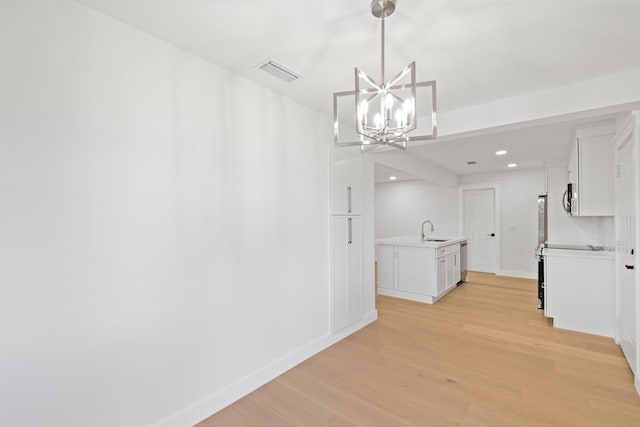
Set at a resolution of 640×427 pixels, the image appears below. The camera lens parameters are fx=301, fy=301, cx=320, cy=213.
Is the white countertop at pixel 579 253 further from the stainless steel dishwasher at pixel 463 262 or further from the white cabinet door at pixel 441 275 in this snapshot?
the stainless steel dishwasher at pixel 463 262

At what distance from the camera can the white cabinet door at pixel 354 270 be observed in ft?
11.7

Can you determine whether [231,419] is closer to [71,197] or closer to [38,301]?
[38,301]

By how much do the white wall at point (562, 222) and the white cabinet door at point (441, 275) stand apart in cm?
222

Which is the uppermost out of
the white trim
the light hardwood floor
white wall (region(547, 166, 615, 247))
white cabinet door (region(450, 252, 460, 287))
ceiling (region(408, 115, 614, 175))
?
ceiling (region(408, 115, 614, 175))

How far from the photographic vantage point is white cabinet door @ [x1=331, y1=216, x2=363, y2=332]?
10.9 feet

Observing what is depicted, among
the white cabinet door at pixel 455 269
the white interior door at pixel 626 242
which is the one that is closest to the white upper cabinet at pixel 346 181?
the white interior door at pixel 626 242

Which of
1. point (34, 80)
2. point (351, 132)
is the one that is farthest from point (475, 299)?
point (34, 80)

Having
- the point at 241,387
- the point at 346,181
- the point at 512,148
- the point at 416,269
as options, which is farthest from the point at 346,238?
the point at 512,148

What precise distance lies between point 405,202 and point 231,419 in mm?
7193

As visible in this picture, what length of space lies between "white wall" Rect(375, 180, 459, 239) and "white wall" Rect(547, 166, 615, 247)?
2.06 metres

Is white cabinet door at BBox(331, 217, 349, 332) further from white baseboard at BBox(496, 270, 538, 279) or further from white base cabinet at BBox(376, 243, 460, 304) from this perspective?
white baseboard at BBox(496, 270, 538, 279)

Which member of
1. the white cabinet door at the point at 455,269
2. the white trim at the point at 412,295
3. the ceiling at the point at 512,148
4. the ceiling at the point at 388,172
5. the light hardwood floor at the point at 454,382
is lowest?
the light hardwood floor at the point at 454,382

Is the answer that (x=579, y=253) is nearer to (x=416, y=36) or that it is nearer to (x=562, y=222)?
(x=562, y=222)

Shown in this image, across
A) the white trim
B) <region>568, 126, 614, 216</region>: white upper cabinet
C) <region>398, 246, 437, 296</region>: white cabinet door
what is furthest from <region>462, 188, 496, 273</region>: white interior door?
<region>568, 126, 614, 216</region>: white upper cabinet
